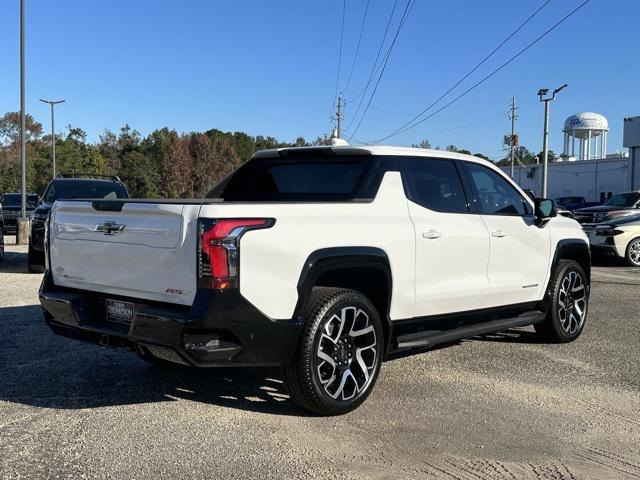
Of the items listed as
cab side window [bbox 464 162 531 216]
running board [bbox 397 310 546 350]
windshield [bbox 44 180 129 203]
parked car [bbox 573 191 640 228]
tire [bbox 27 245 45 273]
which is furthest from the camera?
parked car [bbox 573 191 640 228]

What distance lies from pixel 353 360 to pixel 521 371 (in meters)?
1.98

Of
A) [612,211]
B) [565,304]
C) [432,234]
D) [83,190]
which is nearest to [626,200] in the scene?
[612,211]

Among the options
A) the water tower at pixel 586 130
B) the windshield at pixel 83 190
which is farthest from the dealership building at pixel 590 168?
the windshield at pixel 83 190

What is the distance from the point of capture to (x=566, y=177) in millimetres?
56281

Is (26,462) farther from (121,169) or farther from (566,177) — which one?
(121,169)

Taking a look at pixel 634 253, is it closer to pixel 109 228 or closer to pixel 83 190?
pixel 83 190

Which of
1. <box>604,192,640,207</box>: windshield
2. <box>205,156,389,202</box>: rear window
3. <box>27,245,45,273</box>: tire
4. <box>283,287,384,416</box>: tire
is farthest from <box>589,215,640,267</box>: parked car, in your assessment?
<box>27,245,45,273</box>: tire

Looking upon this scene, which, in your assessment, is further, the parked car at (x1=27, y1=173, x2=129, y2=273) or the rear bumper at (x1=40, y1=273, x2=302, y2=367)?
the parked car at (x1=27, y1=173, x2=129, y2=273)

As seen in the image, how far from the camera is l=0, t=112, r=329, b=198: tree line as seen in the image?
2205 inches

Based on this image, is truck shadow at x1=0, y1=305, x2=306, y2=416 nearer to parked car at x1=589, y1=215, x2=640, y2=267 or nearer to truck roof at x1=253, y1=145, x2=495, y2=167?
truck roof at x1=253, y1=145, x2=495, y2=167

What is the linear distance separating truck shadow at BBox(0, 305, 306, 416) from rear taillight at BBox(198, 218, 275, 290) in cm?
122

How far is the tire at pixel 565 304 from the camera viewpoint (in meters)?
6.50

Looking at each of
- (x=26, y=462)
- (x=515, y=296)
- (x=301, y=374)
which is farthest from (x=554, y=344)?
(x=26, y=462)

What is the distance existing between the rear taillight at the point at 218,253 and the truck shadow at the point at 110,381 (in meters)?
1.22
